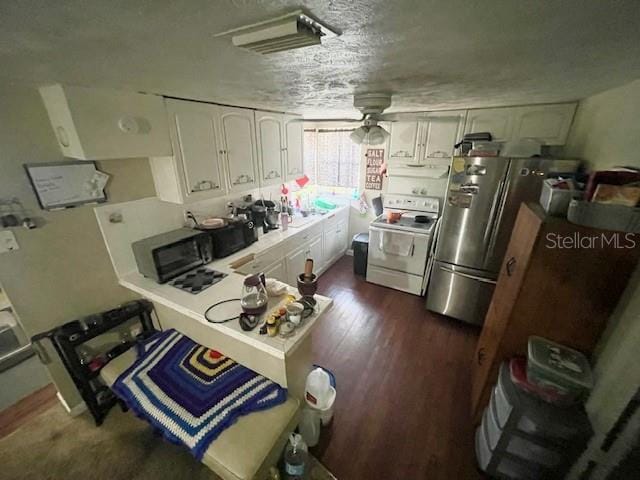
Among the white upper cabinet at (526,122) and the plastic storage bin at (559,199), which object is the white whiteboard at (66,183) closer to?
the plastic storage bin at (559,199)

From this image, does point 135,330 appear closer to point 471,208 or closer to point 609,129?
point 471,208

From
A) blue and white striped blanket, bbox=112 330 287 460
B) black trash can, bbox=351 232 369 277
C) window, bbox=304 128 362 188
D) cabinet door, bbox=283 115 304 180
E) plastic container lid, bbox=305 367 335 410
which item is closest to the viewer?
blue and white striped blanket, bbox=112 330 287 460

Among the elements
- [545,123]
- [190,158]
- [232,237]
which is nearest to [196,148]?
[190,158]

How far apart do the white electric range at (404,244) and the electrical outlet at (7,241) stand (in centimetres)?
290

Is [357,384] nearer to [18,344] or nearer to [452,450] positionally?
[452,450]

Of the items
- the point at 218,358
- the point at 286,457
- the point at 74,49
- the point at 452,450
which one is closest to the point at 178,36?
the point at 74,49

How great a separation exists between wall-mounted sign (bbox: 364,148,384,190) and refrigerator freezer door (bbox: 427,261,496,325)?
1552mm

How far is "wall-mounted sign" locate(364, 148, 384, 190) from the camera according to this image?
11.6 ft

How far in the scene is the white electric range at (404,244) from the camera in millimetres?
2871

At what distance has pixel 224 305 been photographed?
4.82ft

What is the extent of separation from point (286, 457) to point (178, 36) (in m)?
1.83

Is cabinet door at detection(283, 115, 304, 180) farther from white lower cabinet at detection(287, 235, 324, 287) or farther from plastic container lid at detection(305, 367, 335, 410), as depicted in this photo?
plastic container lid at detection(305, 367, 335, 410)

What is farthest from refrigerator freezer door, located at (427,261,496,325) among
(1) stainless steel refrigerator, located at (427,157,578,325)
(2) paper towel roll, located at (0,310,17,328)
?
(2) paper towel roll, located at (0,310,17,328)

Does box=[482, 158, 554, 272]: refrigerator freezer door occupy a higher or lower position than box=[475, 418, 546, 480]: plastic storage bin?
higher
